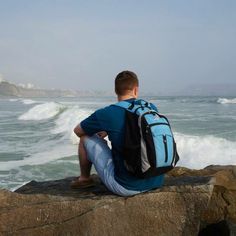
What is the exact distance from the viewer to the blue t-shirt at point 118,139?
376 centimetres

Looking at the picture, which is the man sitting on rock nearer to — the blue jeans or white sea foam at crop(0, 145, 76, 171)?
the blue jeans

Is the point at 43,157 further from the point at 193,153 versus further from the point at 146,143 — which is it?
the point at 146,143

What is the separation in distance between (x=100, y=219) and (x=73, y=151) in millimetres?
9828

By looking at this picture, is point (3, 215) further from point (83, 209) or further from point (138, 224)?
point (138, 224)

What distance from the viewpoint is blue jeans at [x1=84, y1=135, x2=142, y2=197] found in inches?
151

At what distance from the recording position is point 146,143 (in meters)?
3.55

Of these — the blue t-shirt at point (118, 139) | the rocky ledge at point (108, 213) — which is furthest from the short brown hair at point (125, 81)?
the rocky ledge at point (108, 213)

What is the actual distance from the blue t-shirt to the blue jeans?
0.18ft

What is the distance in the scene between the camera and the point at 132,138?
3639 millimetres

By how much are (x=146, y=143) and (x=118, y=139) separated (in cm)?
32

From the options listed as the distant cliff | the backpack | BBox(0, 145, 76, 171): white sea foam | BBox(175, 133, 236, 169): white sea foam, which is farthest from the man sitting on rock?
the distant cliff

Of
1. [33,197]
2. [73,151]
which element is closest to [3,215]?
[33,197]

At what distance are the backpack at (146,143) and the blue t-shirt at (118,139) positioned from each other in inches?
3.2

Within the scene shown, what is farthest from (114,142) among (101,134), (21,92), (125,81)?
(21,92)
